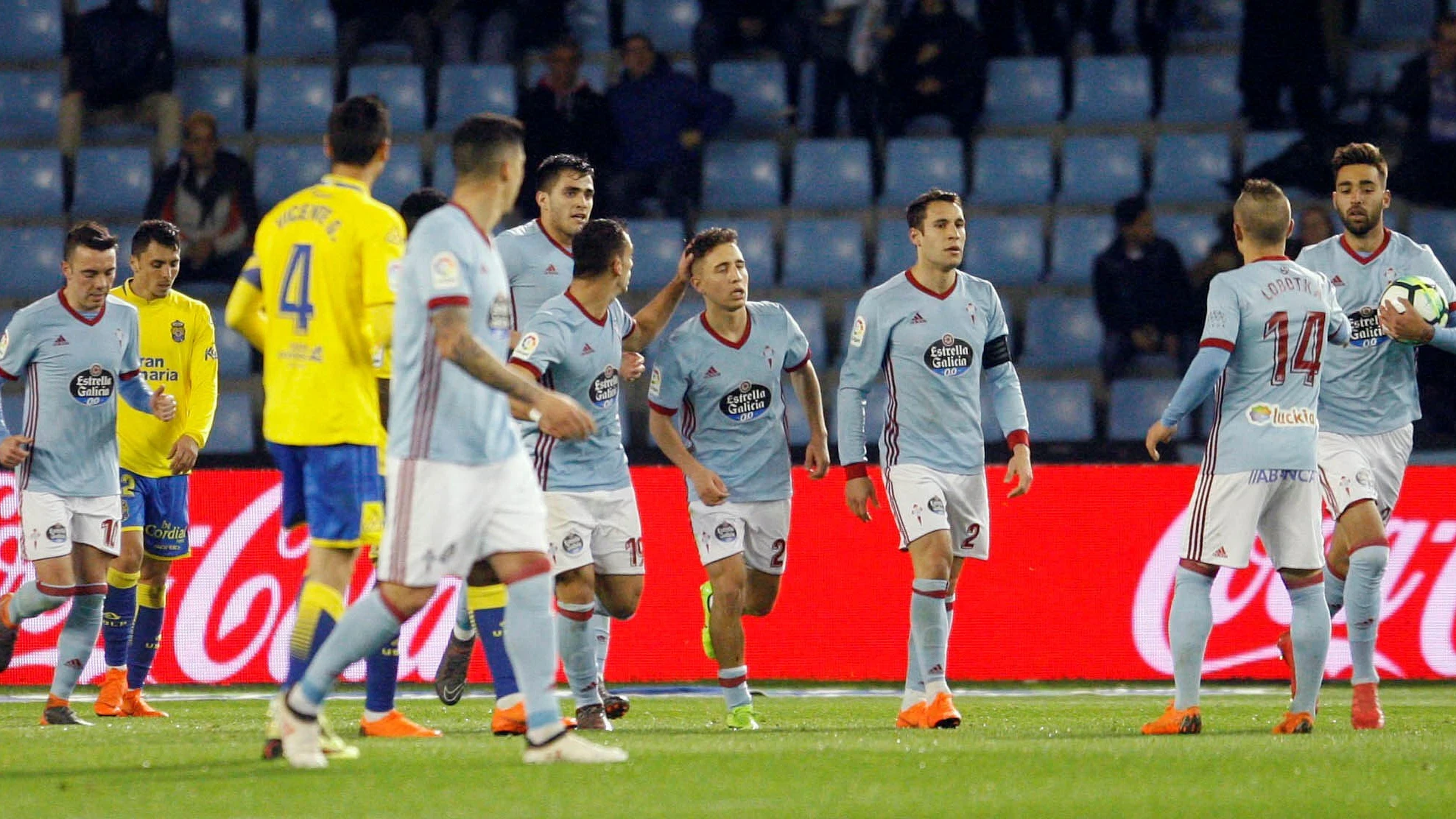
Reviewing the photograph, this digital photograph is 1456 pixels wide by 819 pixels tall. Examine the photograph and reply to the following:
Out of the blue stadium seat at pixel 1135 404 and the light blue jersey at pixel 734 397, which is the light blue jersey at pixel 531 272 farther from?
the blue stadium seat at pixel 1135 404

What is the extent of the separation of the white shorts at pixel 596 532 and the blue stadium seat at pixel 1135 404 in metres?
6.43

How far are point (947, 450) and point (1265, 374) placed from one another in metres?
1.44

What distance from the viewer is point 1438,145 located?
49.4 feet

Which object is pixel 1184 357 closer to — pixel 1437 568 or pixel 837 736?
pixel 1437 568

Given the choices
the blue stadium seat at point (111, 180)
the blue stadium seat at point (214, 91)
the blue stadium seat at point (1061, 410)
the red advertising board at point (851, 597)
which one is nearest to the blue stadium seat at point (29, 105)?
the blue stadium seat at point (111, 180)

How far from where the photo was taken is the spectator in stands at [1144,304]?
14086 mm

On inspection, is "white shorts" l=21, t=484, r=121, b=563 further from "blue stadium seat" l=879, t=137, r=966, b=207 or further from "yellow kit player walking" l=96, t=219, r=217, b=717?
"blue stadium seat" l=879, t=137, r=966, b=207

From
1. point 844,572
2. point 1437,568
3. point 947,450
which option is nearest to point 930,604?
point 947,450

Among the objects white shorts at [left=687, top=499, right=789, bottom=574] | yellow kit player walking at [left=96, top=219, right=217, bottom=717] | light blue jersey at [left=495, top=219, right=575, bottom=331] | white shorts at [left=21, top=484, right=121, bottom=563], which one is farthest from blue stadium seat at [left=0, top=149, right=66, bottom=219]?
white shorts at [left=687, top=499, right=789, bottom=574]

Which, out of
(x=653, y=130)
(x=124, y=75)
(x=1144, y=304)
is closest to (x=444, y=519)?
(x=1144, y=304)

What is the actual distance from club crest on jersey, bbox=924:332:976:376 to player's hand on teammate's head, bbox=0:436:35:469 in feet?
13.8

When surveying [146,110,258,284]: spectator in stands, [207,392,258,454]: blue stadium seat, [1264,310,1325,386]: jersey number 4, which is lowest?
[207,392,258,454]: blue stadium seat

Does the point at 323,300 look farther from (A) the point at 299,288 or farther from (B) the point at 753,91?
(B) the point at 753,91

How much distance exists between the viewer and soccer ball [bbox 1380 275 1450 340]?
8461 millimetres
